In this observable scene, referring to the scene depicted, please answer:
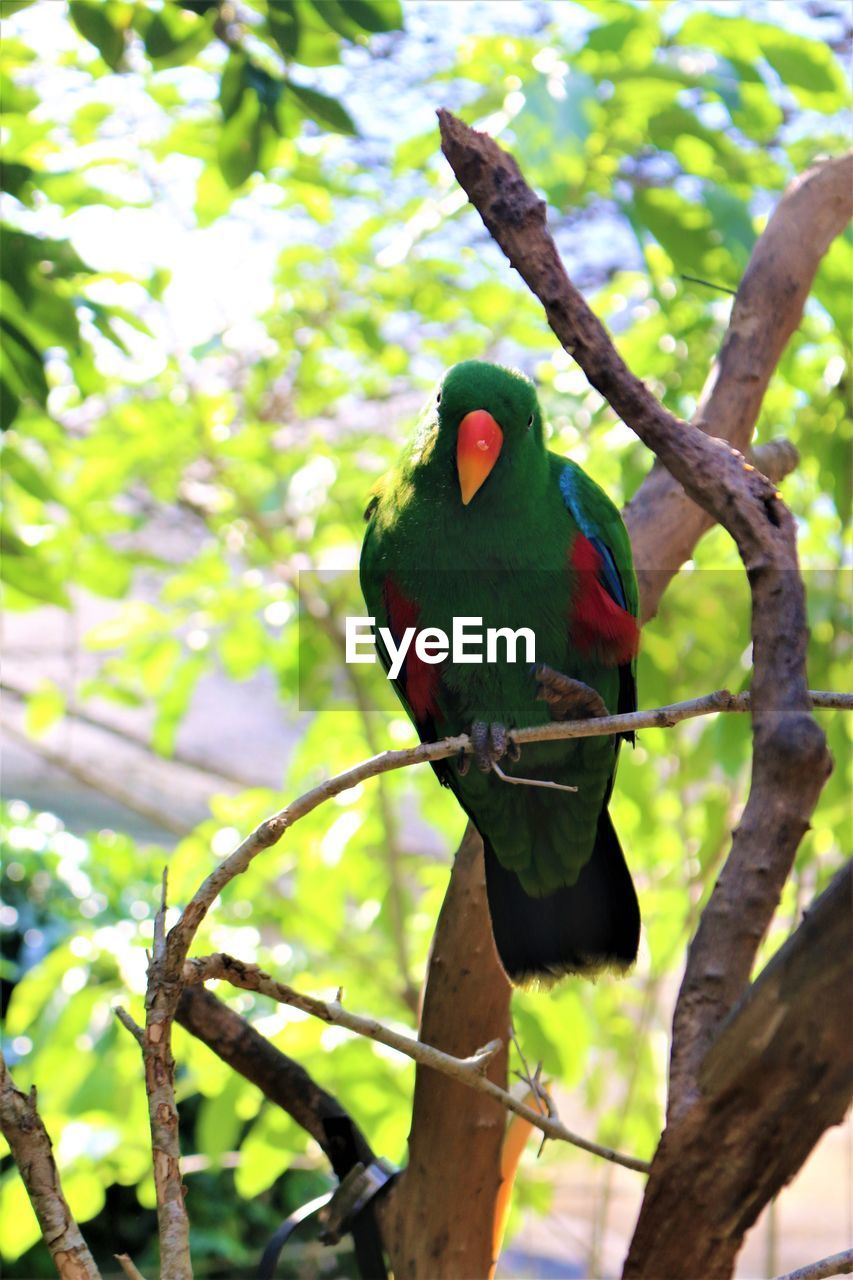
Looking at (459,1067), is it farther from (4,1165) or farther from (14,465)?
(4,1165)

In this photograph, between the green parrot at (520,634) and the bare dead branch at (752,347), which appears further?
the bare dead branch at (752,347)

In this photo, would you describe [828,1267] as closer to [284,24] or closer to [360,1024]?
[360,1024]

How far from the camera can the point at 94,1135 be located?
4.26 feet

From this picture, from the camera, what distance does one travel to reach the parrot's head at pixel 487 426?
896 millimetres

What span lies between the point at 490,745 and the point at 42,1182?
452 mm

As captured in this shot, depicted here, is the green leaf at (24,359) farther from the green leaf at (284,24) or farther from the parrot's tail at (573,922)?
the parrot's tail at (573,922)

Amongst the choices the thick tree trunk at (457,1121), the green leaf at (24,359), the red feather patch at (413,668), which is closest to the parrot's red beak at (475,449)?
the red feather patch at (413,668)

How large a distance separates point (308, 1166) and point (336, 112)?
4.92 feet

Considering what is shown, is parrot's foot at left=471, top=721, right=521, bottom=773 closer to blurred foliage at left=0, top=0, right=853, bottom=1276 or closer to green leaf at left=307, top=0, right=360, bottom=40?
blurred foliage at left=0, top=0, right=853, bottom=1276

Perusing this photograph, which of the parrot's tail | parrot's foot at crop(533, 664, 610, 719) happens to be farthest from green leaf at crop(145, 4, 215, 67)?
the parrot's tail

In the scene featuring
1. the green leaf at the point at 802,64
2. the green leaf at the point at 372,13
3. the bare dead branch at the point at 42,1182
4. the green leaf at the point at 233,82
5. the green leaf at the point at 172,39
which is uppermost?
the green leaf at the point at 802,64

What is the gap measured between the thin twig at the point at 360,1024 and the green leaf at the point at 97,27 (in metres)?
0.82

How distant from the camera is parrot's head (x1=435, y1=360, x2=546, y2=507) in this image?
0.90m

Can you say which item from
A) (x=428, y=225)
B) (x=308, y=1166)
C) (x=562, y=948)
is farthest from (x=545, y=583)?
(x=308, y=1166)
